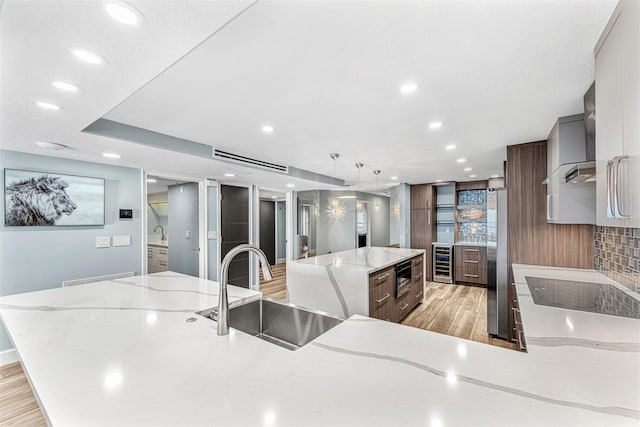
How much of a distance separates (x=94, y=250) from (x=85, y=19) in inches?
126

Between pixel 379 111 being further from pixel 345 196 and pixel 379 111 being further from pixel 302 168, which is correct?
pixel 345 196

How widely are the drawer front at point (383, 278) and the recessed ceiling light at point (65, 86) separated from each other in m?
2.64

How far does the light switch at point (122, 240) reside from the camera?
11.5ft

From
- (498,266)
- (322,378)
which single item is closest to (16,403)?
(322,378)

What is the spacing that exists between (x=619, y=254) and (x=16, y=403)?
4.73 metres

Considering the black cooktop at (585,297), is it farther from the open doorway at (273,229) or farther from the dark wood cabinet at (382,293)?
the open doorway at (273,229)

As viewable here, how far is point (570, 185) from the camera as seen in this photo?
2184mm

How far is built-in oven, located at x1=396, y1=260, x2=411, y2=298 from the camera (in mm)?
3477

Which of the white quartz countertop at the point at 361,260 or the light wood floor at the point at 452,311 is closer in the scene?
the white quartz countertop at the point at 361,260

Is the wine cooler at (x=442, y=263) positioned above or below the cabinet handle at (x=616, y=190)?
below

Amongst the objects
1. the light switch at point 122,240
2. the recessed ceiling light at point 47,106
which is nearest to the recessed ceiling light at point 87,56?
the recessed ceiling light at point 47,106

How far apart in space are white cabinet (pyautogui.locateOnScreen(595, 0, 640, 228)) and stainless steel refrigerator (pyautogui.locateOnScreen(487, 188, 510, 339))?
1.78 m

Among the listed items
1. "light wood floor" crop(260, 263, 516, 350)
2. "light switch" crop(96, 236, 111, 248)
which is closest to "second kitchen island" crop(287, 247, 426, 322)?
"light wood floor" crop(260, 263, 516, 350)

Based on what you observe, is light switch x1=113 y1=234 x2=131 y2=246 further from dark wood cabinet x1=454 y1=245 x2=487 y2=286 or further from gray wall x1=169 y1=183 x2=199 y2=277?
A: dark wood cabinet x1=454 y1=245 x2=487 y2=286
